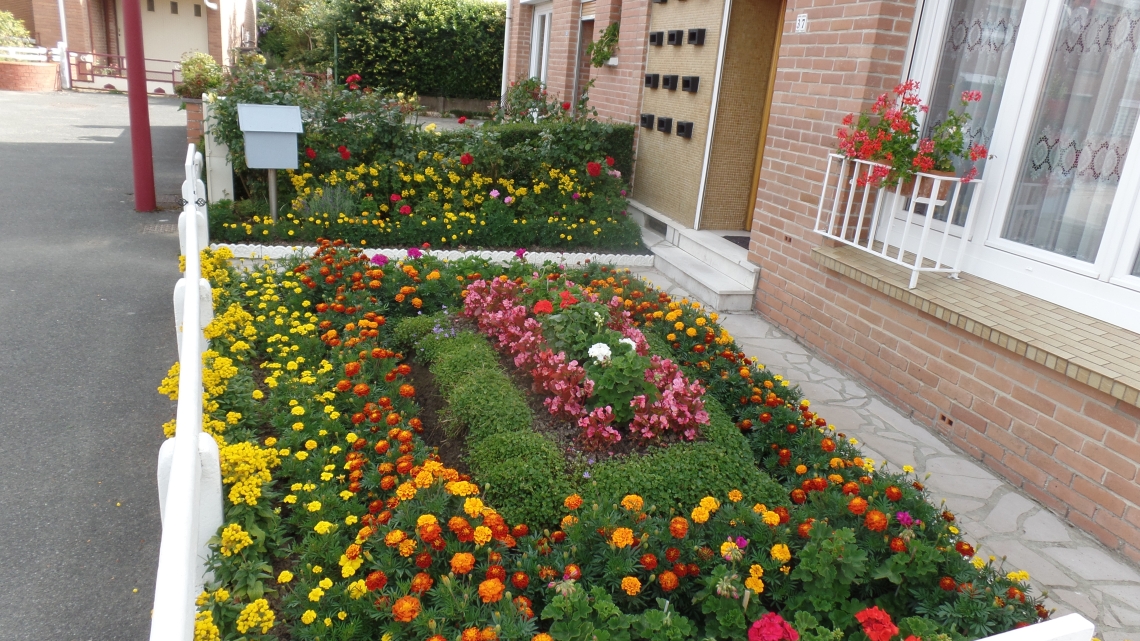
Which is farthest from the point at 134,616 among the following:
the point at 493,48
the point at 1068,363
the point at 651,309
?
the point at 493,48

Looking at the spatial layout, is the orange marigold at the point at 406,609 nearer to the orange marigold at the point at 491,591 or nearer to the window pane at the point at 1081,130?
the orange marigold at the point at 491,591

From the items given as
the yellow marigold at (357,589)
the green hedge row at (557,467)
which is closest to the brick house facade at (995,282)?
the green hedge row at (557,467)

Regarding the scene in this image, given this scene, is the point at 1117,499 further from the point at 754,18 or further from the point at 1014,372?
the point at 754,18

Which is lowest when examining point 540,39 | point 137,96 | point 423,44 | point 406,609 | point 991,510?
point 991,510

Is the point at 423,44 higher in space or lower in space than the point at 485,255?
higher

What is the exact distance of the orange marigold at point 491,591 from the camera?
2113mm

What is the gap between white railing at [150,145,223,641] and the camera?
4.81ft

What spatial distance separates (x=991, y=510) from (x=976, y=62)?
2593 mm

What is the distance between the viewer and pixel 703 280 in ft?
20.4

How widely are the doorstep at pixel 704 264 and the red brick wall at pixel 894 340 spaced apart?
0.19m

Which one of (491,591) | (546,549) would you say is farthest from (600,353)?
(491,591)

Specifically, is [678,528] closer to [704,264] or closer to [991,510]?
[991,510]

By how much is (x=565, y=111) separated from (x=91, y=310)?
5676 millimetres

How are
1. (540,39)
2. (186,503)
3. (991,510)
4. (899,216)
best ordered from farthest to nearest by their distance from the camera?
(540,39), (899,216), (991,510), (186,503)
